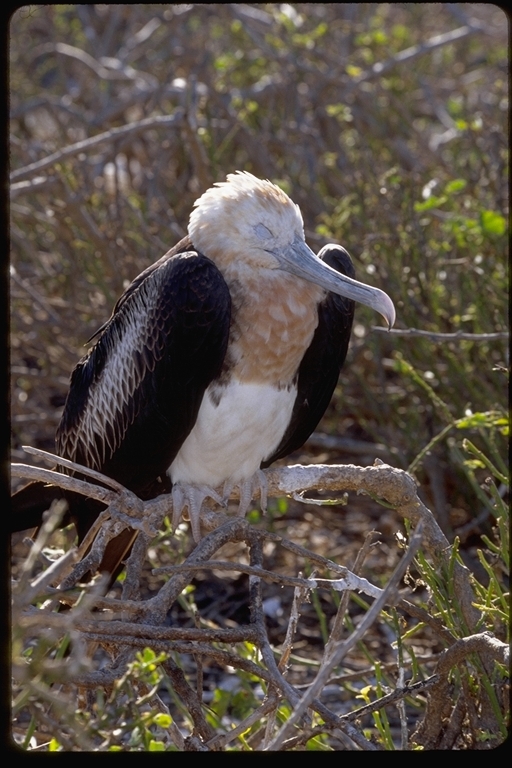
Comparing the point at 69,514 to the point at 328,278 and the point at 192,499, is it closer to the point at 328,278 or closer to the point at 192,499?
the point at 192,499

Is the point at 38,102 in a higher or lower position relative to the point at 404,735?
higher

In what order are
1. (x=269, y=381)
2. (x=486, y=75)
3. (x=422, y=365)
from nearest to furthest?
(x=269, y=381) → (x=422, y=365) → (x=486, y=75)

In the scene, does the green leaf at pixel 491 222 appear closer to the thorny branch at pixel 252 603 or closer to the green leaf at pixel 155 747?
the thorny branch at pixel 252 603

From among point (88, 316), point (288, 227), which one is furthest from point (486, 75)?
point (288, 227)

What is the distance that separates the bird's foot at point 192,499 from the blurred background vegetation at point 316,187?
628 mm

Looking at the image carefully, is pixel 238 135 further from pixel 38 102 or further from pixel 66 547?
pixel 66 547

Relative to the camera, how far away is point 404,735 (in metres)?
1.79

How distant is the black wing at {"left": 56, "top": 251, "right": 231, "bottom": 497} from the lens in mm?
2201

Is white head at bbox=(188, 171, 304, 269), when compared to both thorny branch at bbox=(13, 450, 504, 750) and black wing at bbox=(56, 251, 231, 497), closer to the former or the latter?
black wing at bbox=(56, 251, 231, 497)

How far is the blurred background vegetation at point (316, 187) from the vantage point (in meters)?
3.11

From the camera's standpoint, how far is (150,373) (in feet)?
7.61

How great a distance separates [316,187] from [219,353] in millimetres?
1881

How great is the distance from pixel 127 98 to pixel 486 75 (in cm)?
186

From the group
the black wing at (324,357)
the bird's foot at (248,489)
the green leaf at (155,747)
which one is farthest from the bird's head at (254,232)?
the green leaf at (155,747)
